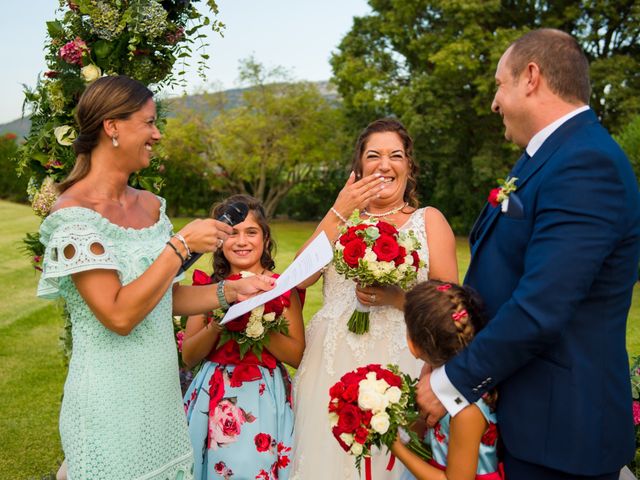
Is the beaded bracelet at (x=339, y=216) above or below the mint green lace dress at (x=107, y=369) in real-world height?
above

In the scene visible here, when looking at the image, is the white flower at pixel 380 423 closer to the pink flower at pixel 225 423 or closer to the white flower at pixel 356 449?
the white flower at pixel 356 449

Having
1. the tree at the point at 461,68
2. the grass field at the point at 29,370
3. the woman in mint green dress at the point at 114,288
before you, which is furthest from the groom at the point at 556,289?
the tree at the point at 461,68

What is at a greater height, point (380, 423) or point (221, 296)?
point (221, 296)

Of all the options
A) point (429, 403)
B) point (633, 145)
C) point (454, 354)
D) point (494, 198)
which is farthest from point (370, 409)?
point (633, 145)

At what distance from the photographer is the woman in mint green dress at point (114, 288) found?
2520mm

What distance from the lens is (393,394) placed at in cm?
244

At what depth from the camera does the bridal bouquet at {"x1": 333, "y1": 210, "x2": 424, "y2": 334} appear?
3.31 meters

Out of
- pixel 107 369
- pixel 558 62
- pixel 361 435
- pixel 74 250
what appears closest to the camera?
pixel 558 62

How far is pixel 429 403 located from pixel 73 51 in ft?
9.53

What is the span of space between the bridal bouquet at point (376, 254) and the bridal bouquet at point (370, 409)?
842mm

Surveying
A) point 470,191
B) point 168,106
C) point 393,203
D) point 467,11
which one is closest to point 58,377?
point 168,106

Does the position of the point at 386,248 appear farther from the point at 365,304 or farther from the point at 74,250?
the point at 74,250

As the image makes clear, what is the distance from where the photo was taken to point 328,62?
29094 mm

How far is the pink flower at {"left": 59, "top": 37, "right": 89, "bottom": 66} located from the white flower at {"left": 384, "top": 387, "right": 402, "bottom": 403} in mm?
2753
